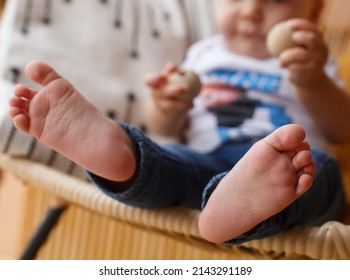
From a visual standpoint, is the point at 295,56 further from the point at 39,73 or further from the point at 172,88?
the point at 39,73

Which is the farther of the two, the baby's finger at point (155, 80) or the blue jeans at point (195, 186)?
the baby's finger at point (155, 80)

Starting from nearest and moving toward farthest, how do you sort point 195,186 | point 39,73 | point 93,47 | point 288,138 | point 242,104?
point 288,138 < point 39,73 < point 195,186 < point 242,104 < point 93,47

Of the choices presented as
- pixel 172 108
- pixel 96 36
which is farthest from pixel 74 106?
pixel 96 36

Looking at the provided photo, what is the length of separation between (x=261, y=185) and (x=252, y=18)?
0.40 meters

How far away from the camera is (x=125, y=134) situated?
601mm

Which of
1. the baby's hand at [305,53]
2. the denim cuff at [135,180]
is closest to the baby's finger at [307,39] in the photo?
the baby's hand at [305,53]

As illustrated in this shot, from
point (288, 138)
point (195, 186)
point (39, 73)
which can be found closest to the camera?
point (288, 138)

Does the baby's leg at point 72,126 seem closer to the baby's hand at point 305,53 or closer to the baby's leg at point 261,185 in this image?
the baby's leg at point 261,185

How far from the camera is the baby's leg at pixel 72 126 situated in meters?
0.57

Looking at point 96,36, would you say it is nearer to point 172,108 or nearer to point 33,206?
point 172,108

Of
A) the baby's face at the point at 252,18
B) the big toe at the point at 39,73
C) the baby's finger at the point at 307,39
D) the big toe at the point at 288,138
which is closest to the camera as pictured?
the big toe at the point at 288,138

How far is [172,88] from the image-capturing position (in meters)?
0.78

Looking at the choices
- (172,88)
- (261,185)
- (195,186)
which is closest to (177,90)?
(172,88)

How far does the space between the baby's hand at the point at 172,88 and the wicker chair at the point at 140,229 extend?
16cm
